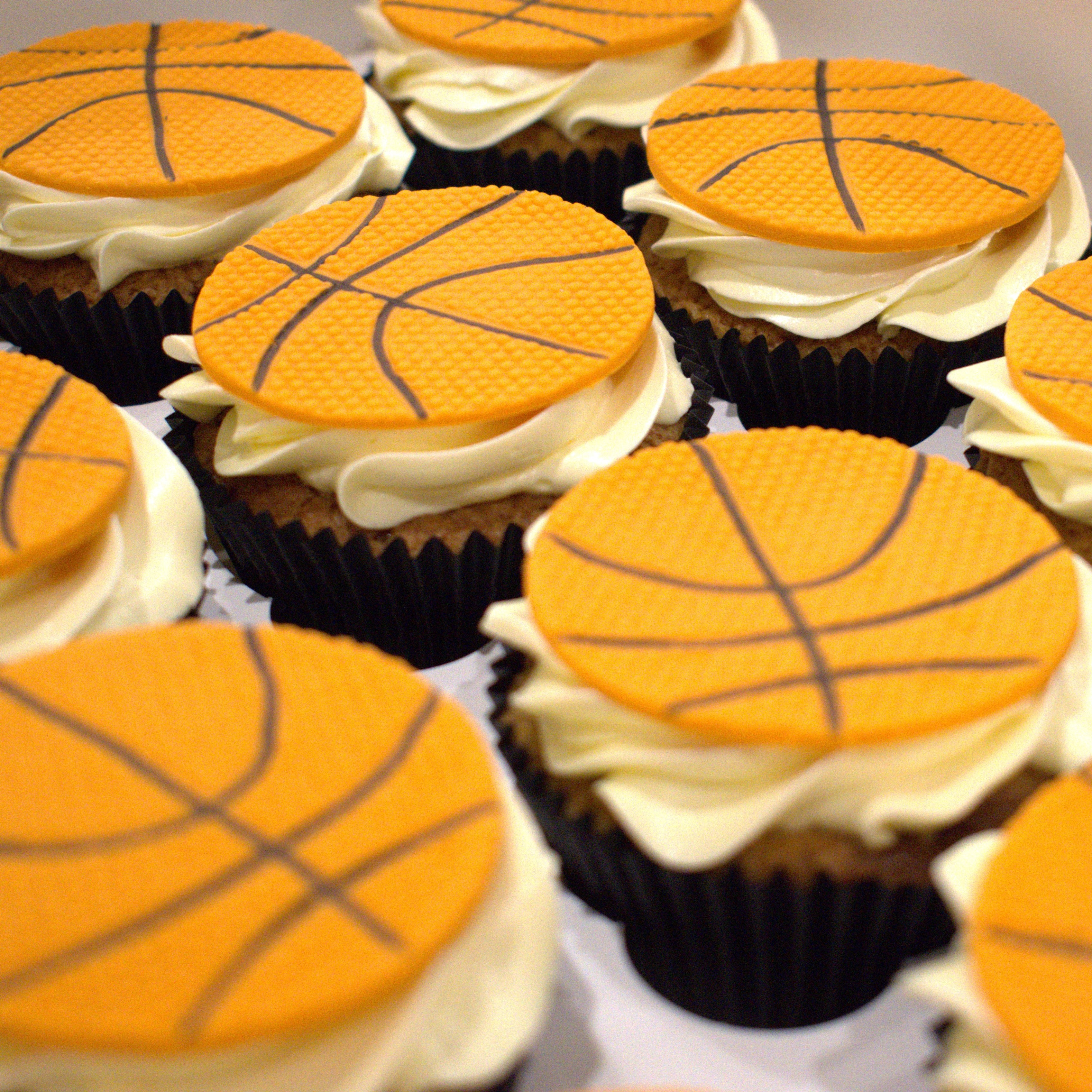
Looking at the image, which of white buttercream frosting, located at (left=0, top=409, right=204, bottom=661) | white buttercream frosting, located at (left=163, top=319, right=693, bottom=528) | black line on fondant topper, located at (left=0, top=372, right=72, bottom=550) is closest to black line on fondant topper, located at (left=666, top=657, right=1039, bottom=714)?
white buttercream frosting, located at (left=163, top=319, right=693, bottom=528)

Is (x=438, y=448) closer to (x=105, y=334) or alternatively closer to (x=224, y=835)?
(x=224, y=835)

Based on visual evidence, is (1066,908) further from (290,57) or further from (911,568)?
(290,57)

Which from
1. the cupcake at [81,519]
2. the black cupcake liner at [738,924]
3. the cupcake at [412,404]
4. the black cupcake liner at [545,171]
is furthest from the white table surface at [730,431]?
the black cupcake liner at [545,171]

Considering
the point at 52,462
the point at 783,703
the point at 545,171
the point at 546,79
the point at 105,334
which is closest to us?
the point at 783,703

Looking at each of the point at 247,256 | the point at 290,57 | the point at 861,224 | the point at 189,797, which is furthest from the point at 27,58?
the point at 189,797

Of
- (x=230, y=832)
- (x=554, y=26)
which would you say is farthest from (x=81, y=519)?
(x=554, y=26)

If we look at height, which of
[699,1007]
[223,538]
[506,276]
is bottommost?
[699,1007]

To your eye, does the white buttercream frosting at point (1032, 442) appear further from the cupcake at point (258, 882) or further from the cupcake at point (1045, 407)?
the cupcake at point (258, 882)
